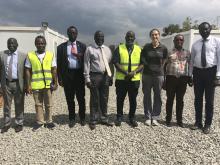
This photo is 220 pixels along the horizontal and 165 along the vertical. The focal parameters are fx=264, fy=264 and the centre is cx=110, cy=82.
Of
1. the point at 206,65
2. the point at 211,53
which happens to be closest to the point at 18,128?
the point at 206,65

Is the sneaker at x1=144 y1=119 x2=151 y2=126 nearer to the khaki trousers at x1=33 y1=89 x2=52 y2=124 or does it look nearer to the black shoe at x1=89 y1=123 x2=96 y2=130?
the black shoe at x1=89 y1=123 x2=96 y2=130

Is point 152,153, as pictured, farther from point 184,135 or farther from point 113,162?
point 184,135

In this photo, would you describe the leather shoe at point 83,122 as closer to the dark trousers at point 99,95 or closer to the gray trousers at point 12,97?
the dark trousers at point 99,95

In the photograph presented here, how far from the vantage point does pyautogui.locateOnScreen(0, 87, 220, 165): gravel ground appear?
4484 mm

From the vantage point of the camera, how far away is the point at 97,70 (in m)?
5.71

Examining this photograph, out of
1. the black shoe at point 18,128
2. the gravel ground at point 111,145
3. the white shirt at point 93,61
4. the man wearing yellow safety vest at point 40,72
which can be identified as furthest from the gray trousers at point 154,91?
the black shoe at point 18,128

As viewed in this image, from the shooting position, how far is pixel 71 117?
6.30 m

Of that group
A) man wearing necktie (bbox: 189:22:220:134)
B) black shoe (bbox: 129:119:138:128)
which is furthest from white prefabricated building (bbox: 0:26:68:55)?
man wearing necktie (bbox: 189:22:220:134)

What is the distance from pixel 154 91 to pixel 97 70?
141 cm

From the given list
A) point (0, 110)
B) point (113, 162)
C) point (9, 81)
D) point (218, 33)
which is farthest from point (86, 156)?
point (218, 33)

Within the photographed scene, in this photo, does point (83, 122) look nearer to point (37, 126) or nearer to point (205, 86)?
point (37, 126)

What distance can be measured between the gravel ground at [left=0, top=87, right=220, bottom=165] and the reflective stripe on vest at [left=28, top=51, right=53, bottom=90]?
104 cm

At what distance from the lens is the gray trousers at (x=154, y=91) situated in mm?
5867

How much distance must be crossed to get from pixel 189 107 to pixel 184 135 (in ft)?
9.87
